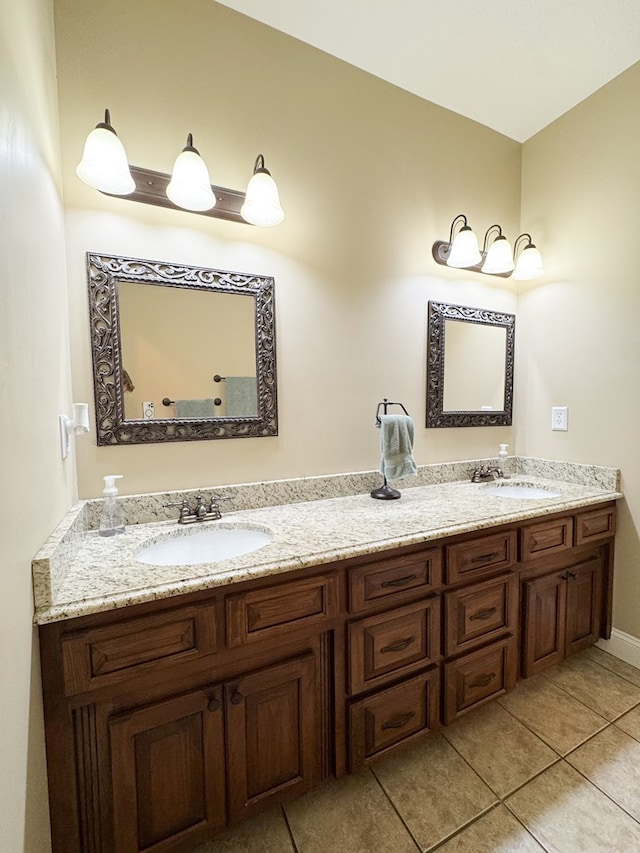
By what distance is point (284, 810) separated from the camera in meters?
1.17

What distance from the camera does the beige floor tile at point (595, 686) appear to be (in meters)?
1.56

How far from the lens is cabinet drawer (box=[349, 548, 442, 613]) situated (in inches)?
45.2

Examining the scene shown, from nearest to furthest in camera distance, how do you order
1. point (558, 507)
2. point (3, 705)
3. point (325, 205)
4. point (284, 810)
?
point (3, 705), point (284, 810), point (558, 507), point (325, 205)

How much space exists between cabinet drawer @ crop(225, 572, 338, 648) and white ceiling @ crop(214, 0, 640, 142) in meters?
2.12

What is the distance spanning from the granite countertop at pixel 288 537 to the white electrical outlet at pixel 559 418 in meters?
0.33

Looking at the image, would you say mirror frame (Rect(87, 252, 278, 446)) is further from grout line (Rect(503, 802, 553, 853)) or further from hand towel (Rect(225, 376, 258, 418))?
grout line (Rect(503, 802, 553, 853))

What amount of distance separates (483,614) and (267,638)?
0.88 metres

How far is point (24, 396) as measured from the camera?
2.53ft

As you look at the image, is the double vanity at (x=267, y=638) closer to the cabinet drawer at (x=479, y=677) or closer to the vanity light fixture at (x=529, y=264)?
the cabinet drawer at (x=479, y=677)

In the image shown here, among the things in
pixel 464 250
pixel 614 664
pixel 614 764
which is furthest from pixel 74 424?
pixel 614 664

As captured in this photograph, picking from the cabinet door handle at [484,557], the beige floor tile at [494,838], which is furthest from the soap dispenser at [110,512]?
the beige floor tile at [494,838]

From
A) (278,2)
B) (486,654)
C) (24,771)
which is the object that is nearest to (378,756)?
(486,654)

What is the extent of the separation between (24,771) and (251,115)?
2.09m

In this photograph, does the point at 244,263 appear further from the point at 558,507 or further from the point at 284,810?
the point at 284,810
